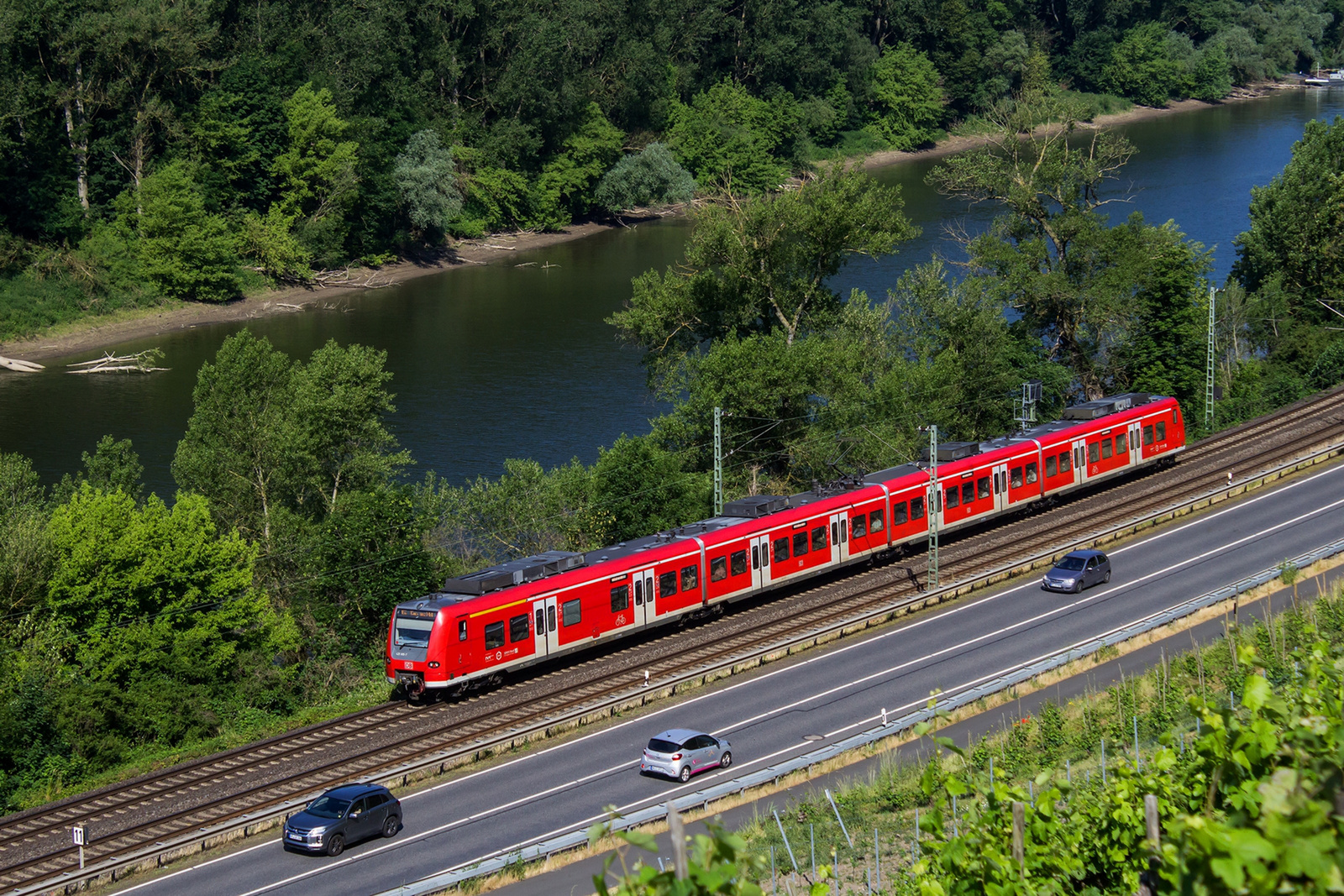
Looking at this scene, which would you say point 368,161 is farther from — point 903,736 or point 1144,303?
point 903,736

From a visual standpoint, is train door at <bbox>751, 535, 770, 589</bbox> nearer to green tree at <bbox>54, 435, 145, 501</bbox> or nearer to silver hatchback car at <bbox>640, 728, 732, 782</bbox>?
silver hatchback car at <bbox>640, 728, 732, 782</bbox>

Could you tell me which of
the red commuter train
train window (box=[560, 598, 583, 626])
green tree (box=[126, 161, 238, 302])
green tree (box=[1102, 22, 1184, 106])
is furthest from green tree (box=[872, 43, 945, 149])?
train window (box=[560, 598, 583, 626])

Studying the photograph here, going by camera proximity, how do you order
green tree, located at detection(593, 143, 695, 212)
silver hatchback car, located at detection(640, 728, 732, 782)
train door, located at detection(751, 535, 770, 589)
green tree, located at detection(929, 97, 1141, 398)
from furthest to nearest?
green tree, located at detection(593, 143, 695, 212), green tree, located at detection(929, 97, 1141, 398), train door, located at detection(751, 535, 770, 589), silver hatchback car, located at detection(640, 728, 732, 782)

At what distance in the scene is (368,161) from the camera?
353 ft

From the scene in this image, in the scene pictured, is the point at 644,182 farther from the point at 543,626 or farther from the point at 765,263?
the point at 543,626

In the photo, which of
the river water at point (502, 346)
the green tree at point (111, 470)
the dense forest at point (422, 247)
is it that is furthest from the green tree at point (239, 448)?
the river water at point (502, 346)

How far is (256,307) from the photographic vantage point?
97688 millimetres

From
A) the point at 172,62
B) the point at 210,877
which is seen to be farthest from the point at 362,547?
the point at 172,62

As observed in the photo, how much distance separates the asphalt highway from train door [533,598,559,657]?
12.0 ft

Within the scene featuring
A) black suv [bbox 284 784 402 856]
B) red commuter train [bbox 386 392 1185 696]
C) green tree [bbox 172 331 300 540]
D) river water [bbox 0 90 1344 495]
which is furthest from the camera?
river water [bbox 0 90 1344 495]

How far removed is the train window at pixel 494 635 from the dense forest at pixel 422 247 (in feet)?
16.3

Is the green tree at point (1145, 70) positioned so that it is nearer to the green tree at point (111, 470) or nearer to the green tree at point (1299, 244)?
the green tree at point (1299, 244)

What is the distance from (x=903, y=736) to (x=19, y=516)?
3213cm

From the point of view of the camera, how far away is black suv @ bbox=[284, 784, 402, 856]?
2853 centimetres
